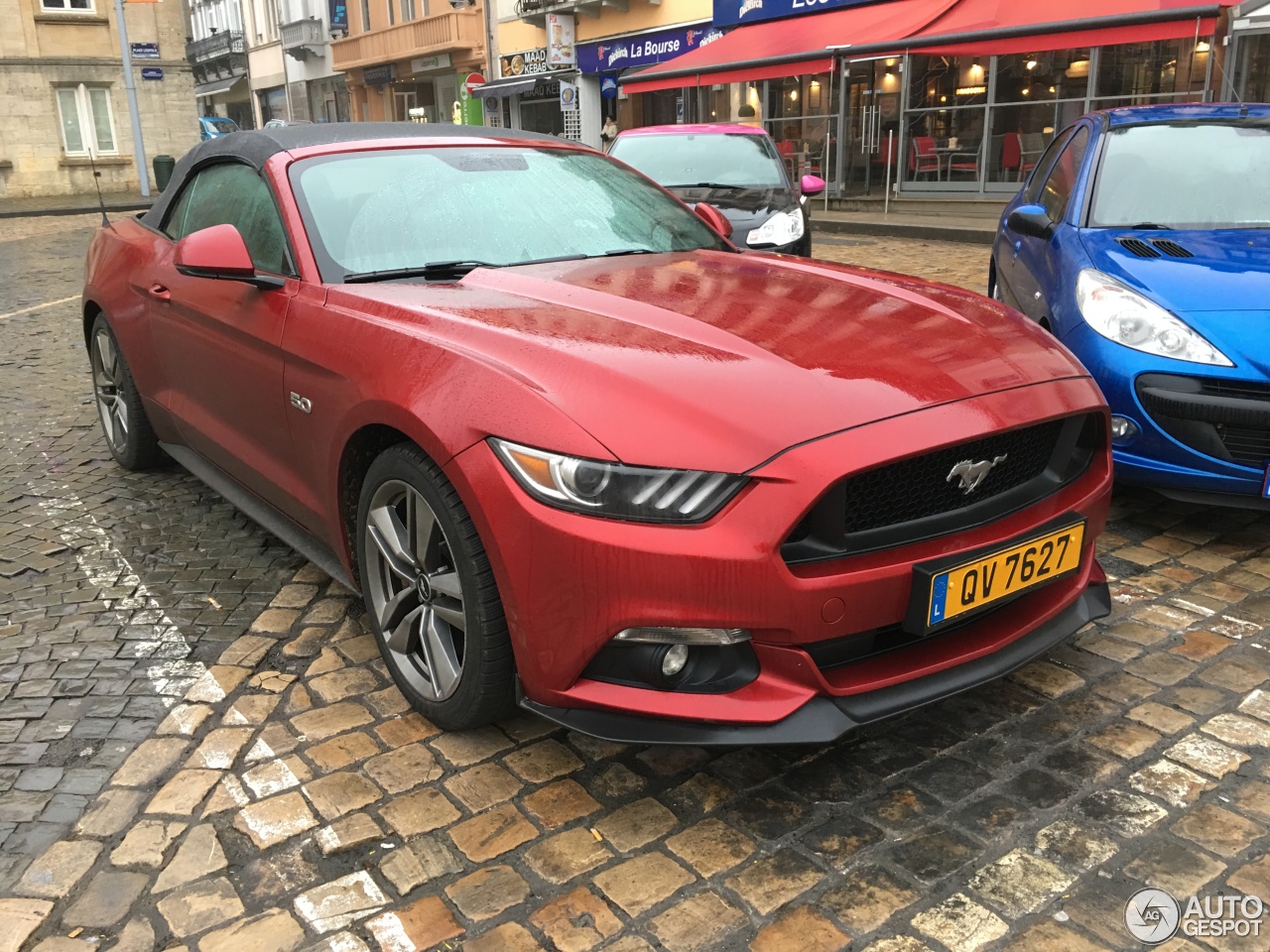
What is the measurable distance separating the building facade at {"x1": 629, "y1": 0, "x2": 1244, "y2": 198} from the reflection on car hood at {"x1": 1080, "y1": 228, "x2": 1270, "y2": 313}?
9.83 m

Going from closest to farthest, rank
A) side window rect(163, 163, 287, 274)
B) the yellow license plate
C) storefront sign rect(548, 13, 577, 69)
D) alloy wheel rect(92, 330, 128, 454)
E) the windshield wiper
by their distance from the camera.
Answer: the yellow license plate → the windshield wiper → side window rect(163, 163, 287, 274) → alloy wheel rect(92, 330, 128, 454) → storefront sign rect(548, 13, 577, 69)

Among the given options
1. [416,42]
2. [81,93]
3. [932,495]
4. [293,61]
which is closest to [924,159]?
[932,495]

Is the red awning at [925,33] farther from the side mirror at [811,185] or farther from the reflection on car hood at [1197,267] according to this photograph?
the reflection on car hood at [1197,267]

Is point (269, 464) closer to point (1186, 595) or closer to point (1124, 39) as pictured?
point (1186, 595)

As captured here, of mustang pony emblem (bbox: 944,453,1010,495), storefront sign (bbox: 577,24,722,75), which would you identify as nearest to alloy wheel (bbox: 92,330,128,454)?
mustang pony emblem (bbox: 944,453,1010,495)

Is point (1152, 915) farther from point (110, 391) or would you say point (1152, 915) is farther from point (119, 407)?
point (110, 391)

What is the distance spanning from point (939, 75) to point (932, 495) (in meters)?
17.1

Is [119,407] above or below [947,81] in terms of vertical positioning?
below

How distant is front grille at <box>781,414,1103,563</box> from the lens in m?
2.18

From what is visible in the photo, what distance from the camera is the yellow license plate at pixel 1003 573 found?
2.24 m

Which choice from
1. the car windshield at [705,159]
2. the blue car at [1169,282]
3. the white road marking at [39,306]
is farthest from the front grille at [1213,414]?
the white road marking at [39,306]

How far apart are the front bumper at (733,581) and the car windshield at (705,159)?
714 cm

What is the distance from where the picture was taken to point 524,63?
30.2 m
